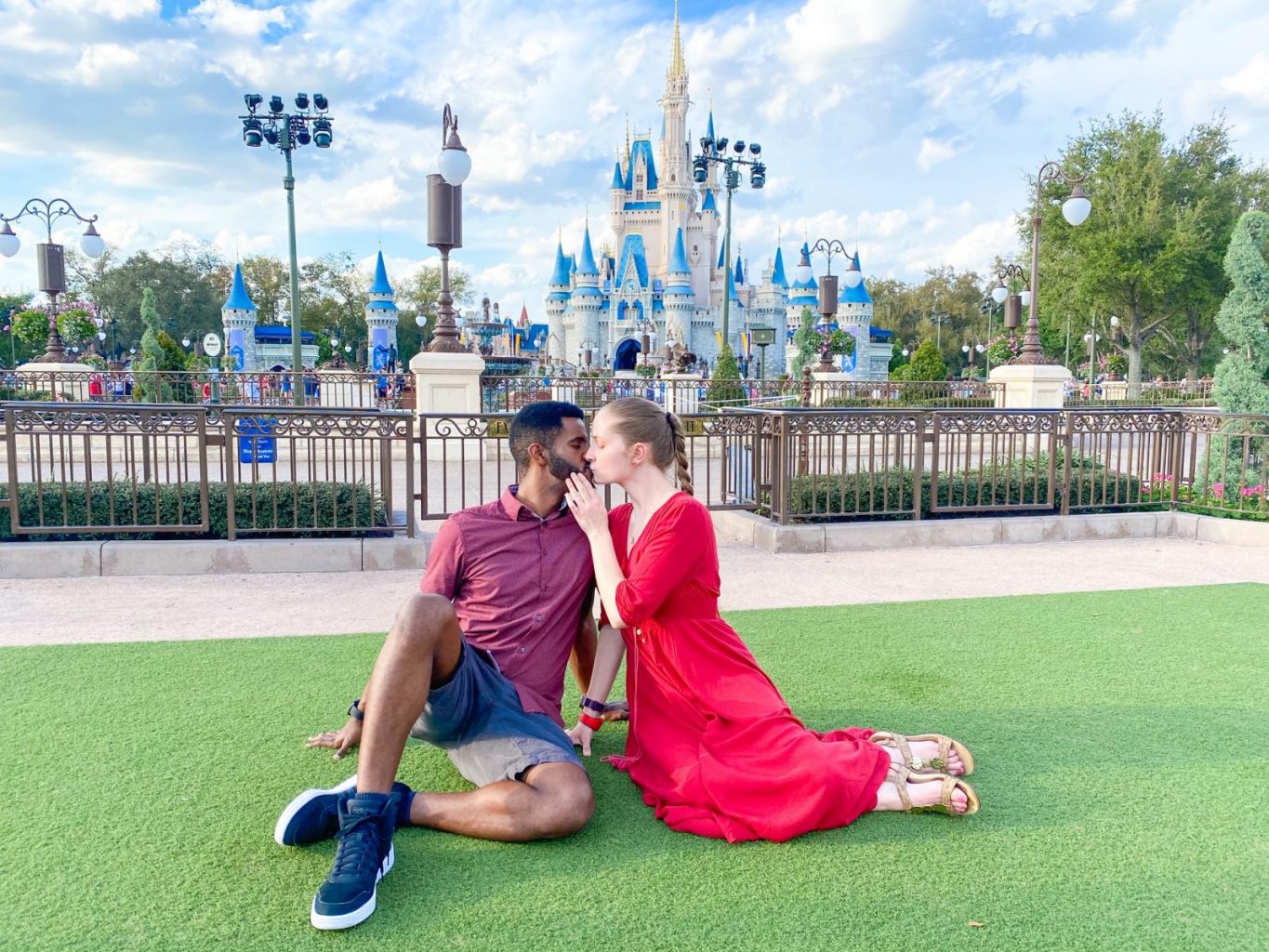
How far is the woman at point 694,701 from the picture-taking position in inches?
106

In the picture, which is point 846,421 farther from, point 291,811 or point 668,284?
point 668,284

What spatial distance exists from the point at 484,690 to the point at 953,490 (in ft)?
20.7

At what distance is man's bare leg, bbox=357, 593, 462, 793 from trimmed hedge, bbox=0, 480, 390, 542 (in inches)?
176

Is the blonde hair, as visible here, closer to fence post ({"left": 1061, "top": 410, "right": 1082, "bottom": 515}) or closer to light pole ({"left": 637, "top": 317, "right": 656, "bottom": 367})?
fence post ({"left": 1061, "top": 410, "right": 1082, "bottom": 515})

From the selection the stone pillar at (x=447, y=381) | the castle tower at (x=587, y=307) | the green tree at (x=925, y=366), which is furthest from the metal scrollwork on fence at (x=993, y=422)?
the castle tower at (x=587, y=307)

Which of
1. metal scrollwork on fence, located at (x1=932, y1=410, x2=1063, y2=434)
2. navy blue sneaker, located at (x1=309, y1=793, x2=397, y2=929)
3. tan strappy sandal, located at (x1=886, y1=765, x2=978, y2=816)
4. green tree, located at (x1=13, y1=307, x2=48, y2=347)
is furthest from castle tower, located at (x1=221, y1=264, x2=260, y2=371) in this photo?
tan strappy sandal, located at (x1=886, y1=765, x2=978, y2=816)

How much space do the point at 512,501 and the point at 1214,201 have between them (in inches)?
1485

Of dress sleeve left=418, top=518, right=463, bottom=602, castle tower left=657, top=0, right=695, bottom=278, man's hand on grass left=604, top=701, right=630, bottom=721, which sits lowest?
man's hand on grass left=604, top=701, right=630, bottom=721

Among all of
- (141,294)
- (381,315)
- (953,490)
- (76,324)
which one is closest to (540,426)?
(953,490)

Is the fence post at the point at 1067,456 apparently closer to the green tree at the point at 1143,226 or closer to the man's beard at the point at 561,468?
the man's beard at the point at 561,468

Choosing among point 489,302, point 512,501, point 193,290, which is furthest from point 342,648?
point 489,302

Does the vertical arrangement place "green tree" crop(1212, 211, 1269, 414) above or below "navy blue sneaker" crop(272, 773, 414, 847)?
above

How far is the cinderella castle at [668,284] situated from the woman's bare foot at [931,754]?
56.3 meters

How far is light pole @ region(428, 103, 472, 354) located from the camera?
11109mm
